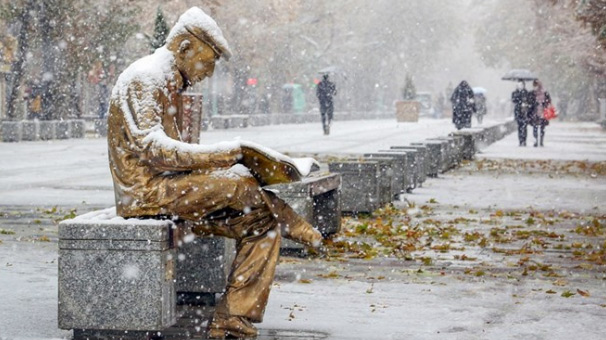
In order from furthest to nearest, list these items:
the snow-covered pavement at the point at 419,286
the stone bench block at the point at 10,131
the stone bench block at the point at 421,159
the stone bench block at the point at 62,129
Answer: the stone bench block at the point at 62,129 → the stone bench block at the point at 10,131 → the stone bench block at the point at 421,159 → the snow-covered pavement at the point at 419,286

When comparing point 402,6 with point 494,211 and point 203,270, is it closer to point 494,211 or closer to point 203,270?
point 494,211

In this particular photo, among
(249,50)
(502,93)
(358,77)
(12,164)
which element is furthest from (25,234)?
(502,93)

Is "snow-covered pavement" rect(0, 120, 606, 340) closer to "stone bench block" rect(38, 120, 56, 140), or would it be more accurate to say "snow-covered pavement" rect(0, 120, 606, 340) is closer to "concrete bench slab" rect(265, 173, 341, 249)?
"concrete bench slab" rect(265, 173, 341, 249)

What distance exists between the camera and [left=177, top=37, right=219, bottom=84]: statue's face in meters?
7.05

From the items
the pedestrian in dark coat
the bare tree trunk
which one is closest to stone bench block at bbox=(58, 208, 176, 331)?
the bare tree trunk

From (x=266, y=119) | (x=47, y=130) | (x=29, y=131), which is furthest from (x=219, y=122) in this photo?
(x=29, y=131)

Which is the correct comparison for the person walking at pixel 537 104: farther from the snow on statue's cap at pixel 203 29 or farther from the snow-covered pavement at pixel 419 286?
the snow on statue's cap at pixel 203 29

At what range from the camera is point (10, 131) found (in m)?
37.2

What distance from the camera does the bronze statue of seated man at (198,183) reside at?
6844mm

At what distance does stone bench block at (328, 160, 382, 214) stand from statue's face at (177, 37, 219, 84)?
308 inches

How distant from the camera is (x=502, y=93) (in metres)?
196

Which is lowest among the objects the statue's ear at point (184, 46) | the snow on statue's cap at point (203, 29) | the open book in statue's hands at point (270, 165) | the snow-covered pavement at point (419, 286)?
the snow-covered pavement at point (419, 286)

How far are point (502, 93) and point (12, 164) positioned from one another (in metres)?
174

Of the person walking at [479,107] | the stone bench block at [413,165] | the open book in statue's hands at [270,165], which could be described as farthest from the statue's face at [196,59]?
the person walking at [479,107]
